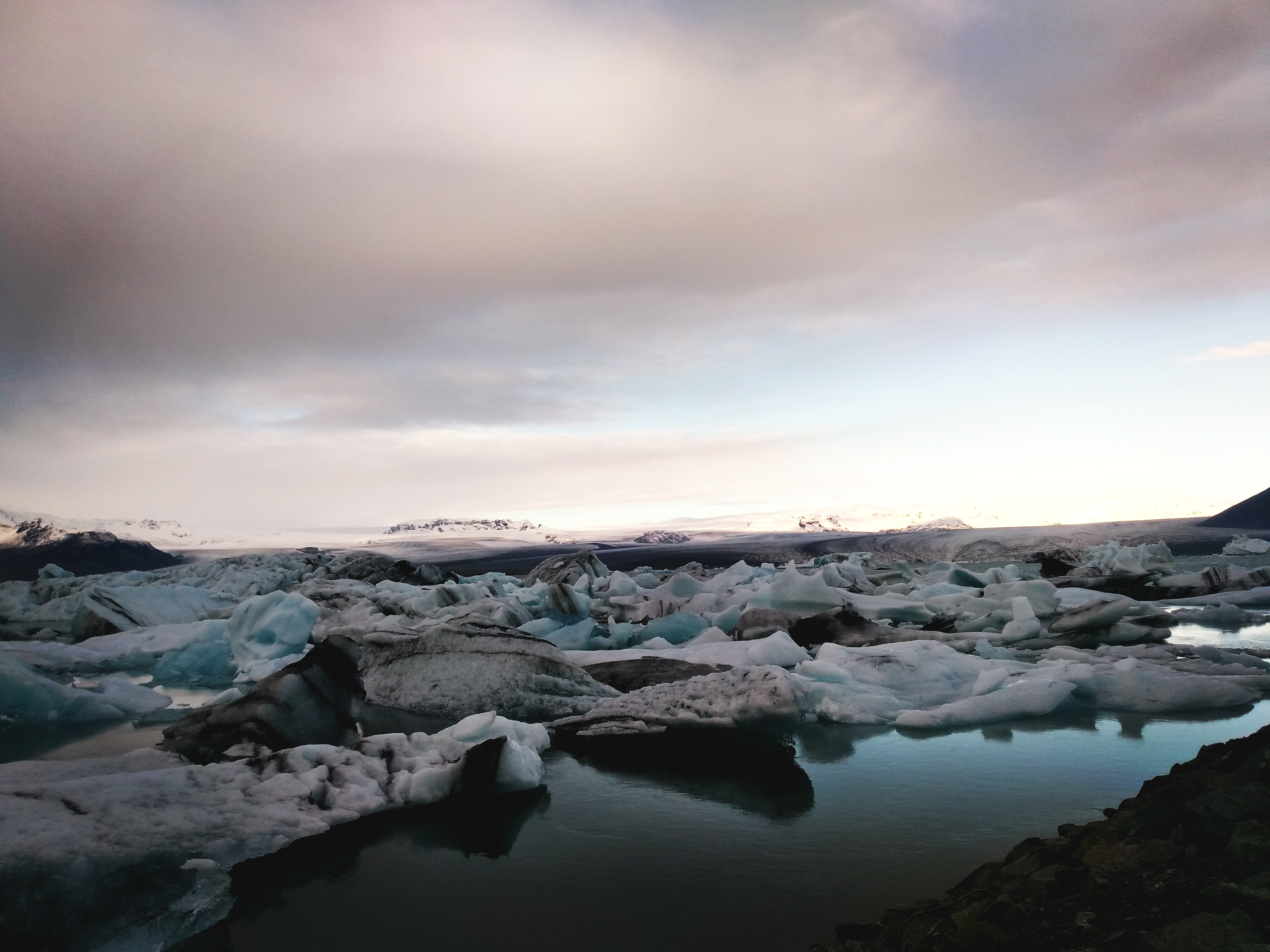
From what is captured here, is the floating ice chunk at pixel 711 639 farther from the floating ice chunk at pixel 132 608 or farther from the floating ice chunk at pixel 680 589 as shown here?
the floating ice chunk at pixel 132 608

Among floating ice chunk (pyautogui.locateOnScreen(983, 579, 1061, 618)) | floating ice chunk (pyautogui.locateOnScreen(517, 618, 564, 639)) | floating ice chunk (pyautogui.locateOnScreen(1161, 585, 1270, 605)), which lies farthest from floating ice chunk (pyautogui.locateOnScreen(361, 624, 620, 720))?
floating ice chunk (pyautogui.locateOnScreen(1161, 585, 1270, 605))

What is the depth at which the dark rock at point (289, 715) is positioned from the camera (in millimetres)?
3398

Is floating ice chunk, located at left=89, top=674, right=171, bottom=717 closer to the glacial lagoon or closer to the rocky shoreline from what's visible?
the glacial lagoon

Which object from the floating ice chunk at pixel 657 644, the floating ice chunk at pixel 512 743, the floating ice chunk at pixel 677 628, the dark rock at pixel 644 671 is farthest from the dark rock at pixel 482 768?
the floating ice chunk at pixel 677 628

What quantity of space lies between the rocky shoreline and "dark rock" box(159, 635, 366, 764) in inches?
106

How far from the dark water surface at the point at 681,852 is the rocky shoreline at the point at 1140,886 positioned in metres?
0.36

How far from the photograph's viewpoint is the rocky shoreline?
1.33 m

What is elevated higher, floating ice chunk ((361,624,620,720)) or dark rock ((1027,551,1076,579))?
floating ice chunk ((361,624,620,720))

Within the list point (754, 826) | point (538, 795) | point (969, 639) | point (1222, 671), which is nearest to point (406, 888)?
point (538, 795)

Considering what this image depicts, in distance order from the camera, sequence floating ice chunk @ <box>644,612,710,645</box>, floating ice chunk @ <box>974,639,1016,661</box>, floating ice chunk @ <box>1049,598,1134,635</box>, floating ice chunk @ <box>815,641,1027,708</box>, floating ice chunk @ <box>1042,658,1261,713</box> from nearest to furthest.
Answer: floating ice chunk @ <box>1042,658,1261,713</box>
floating ice chunk @ <box>815,641,1027,708</box>
floating ice chunk @ <box>974,639,1016,661</box>
floating ice chunk @ <box>1049,598,1134,635</box>
floating ice chunk @ <box>644,612,710,645</box>

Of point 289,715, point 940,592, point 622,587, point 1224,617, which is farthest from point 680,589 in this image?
point 289,715

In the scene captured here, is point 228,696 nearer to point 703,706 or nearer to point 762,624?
point 703,706

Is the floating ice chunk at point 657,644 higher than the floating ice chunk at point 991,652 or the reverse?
the reverse

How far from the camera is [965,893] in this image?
1.78m
